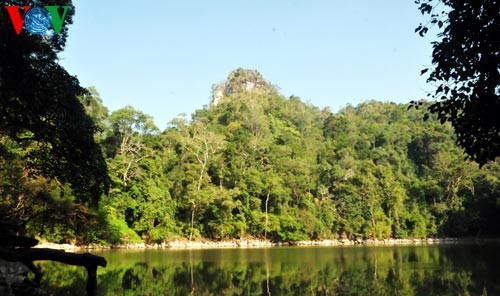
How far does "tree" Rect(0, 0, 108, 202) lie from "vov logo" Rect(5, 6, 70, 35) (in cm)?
12

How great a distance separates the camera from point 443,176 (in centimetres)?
5634

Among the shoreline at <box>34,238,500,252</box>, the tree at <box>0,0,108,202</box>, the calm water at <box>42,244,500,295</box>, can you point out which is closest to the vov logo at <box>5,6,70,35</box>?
the tree at <box>0,0,108,202</box>

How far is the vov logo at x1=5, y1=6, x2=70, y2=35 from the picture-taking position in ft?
28.3

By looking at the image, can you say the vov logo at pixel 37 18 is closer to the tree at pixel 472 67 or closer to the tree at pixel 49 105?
the tree at pixel 49 105

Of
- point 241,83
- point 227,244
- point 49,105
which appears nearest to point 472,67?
point 49,105

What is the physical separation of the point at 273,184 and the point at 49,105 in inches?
1575

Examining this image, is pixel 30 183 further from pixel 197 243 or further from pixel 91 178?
pixel 197 243

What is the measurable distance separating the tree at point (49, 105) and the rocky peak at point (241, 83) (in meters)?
87.7

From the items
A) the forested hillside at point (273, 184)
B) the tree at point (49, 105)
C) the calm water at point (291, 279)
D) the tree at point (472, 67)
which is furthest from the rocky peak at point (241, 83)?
the tree at point (472, 67)

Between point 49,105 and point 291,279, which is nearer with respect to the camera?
point 49,105

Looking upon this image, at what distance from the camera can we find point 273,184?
4866 centimetres

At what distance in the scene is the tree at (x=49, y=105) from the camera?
352 inches

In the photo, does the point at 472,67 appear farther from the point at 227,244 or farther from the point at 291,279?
the point at 227,244

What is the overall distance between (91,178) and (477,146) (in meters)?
8.00
